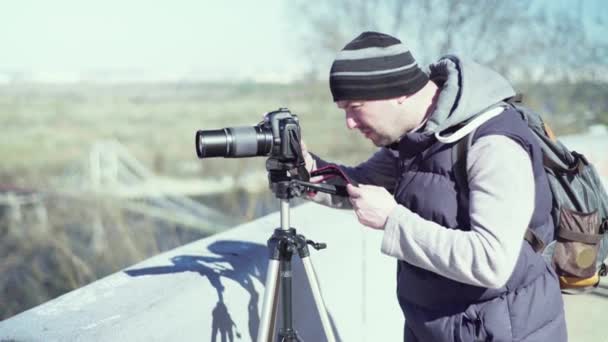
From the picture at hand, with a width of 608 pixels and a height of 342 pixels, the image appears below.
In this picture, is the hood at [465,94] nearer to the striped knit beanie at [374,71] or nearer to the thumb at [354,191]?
the striped knit beanie at [374,71]

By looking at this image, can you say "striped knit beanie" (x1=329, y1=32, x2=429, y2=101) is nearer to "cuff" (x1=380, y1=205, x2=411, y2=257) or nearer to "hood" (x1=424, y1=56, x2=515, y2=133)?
"hood" (x1=424, y1=56, x2=515, y2=133)

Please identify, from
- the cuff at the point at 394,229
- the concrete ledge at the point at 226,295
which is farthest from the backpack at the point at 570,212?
the concrete ledge at the point at 226,295

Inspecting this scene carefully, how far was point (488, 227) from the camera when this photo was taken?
1212mm

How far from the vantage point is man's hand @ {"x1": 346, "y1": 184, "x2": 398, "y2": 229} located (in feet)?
4.35

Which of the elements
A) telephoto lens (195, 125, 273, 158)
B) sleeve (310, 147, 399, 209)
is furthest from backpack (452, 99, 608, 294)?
telephoto lens (195, 125, 273, 158)

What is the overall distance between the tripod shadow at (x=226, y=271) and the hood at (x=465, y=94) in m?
0.73

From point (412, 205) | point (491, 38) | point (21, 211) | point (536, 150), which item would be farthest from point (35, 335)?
point (491, 38)

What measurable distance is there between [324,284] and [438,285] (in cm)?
74

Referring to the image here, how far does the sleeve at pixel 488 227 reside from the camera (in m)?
1.21

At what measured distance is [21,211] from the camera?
8289mm

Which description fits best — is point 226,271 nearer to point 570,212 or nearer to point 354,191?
point 354,191

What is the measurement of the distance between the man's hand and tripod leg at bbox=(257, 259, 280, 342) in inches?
11.6

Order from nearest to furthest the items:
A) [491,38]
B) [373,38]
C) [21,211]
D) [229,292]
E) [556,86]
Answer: [373,38] → [229,292] → [21,211] → [556,86] → [491,38]

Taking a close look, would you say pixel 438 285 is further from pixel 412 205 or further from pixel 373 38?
pixel 373 38
